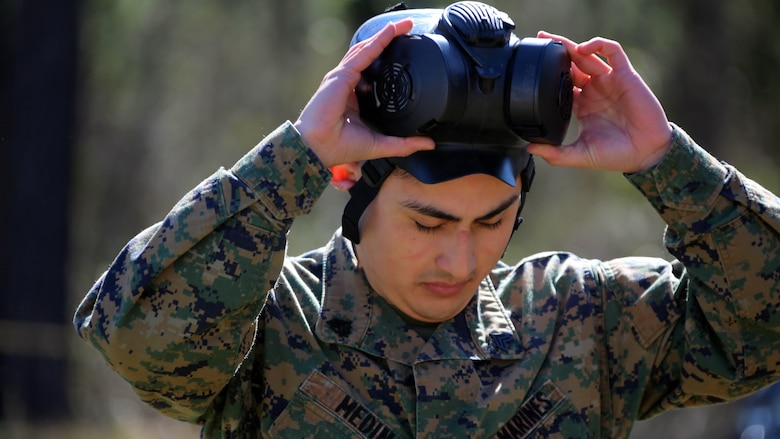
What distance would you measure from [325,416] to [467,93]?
3.57 ft

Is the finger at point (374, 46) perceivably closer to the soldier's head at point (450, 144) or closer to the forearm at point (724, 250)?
the soldier's head at point (450, 144)

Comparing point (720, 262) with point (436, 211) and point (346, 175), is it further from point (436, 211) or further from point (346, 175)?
point (346, 175)

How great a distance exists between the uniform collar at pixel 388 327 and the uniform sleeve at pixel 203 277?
1.41 feet

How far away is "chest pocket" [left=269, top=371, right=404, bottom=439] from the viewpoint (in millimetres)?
3691

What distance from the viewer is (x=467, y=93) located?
3.47 meters

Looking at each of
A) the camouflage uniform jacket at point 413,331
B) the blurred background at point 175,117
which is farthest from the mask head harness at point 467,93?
the blurred background at point 175,117

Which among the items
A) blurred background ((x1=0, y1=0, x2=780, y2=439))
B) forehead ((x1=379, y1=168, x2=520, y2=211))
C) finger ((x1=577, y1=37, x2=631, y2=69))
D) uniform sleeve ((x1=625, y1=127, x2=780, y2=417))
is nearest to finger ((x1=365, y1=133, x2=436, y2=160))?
forehead ((x1=379, y1=168, x2=520, y2=211))

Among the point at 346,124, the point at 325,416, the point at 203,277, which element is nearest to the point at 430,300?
the point at 325,416

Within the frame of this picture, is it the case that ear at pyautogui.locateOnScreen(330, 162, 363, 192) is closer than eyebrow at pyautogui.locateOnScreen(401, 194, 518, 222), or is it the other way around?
eyebrow at pyautogui.locateOnScreen(401, 194, 518, 222)

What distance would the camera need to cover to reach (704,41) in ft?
35.5

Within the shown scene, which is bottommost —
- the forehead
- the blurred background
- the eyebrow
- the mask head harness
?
the blurred background

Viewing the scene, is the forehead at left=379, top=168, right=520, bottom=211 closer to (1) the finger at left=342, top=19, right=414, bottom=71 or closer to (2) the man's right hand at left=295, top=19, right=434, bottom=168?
(2) the man's right hand at left=295, top=19, right=434, bottom=168

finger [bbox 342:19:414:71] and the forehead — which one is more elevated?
finger [bbox 342:19:414:71]

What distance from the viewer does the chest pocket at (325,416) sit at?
12.1 feet
